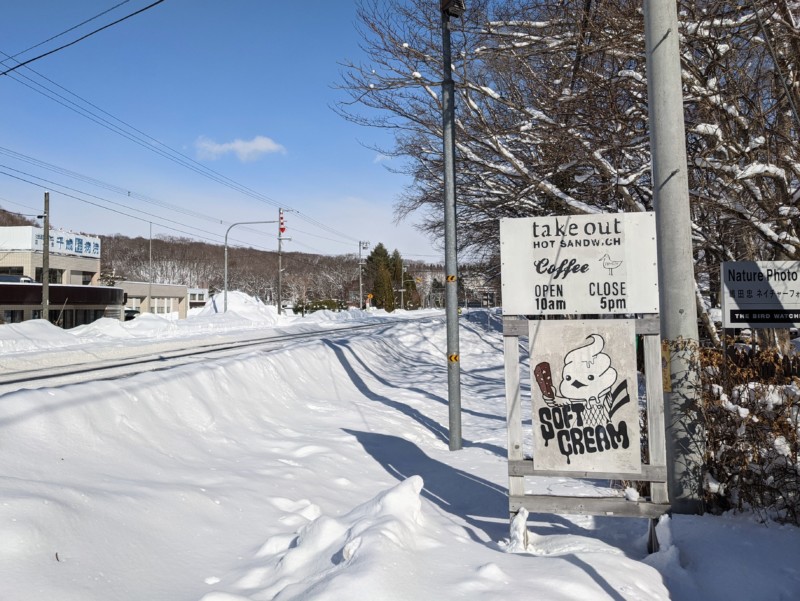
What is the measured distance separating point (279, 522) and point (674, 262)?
3.58 meters

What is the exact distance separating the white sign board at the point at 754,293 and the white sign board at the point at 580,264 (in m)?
2.28

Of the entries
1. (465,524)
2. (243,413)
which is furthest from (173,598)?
(243,413)

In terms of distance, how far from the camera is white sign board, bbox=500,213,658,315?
14.1 ft

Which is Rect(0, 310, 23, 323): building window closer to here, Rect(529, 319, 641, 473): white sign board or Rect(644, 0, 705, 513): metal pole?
Rect(529, 319, 641, 473): white sign board

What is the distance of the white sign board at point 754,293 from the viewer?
19.6 ft

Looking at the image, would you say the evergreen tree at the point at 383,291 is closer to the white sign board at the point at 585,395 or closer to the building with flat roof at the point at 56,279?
the building with flat roof at the point at 56,279

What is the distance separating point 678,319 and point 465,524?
230 centimetres

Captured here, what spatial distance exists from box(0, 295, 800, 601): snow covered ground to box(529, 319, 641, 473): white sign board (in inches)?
21.9

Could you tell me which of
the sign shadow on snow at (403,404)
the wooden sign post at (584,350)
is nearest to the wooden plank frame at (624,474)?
the wooden sign post at (584,350)

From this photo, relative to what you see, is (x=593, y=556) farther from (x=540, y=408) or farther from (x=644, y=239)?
(x=644, y=239)

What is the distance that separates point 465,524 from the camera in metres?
4.63

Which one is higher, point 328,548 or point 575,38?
point 575,38

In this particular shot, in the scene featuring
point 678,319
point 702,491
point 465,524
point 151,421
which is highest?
point 678,319

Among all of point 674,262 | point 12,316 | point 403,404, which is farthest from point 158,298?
point 674,262
